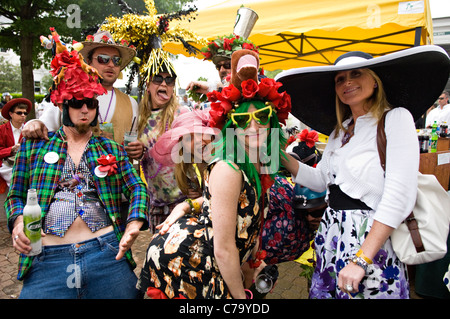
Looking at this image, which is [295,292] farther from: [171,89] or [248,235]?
[171,89]

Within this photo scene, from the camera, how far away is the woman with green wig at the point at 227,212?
4.80 ft

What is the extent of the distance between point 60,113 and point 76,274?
1424 mm

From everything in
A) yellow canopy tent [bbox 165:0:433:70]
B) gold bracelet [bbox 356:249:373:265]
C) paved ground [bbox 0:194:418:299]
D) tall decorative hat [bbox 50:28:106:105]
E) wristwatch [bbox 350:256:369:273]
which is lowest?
paved ground [bbox 0:194:418:299]

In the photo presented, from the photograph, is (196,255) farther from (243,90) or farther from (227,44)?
(227,44)

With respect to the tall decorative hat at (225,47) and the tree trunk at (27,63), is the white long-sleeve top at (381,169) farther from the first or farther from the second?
the tree trunk at (27,63)

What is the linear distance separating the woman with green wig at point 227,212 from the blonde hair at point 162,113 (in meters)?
1.20

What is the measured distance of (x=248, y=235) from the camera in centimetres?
162

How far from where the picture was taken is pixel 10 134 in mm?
5336

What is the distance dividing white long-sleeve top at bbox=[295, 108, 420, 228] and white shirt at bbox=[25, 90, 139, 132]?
2.06 m

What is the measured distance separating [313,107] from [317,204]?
0.81 meters

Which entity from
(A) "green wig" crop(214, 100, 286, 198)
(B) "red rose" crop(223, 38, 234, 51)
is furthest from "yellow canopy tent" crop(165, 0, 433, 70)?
(A) "green wig" crop(214, 100, 286, 198)

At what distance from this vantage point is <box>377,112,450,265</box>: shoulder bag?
160 centimetres

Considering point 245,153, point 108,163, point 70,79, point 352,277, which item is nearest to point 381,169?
point 352,277

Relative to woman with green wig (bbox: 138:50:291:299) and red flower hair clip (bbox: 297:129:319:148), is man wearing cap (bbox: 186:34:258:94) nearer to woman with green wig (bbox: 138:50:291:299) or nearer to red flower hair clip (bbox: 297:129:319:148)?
red flower hair clip (bbox: 297:129:319:148)
